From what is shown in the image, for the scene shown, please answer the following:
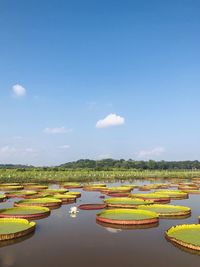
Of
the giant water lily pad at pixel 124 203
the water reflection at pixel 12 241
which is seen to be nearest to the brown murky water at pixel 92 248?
→ the water reflection at pixel 12 241

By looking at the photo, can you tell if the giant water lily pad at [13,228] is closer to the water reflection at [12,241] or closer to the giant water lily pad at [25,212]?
the water reflection at [12,241]

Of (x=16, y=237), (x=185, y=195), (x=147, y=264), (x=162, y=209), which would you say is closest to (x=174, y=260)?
(x=147, y=264)

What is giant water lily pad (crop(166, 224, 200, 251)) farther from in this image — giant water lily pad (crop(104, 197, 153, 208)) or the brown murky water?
giant water lily pad (crop(104, 197, 153, 208))

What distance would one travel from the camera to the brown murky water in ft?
24.0

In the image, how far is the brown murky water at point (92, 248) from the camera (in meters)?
7.33

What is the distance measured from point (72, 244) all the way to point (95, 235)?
1056 millimetres

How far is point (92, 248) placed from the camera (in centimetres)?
841

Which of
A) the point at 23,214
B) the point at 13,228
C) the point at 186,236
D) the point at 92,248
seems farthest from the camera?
the point at 23,214

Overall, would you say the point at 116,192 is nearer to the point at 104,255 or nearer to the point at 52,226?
the point at 52,226

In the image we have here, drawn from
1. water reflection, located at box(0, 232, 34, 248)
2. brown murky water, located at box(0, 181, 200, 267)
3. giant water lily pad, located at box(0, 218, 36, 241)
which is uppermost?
giant water lily pad, located at box(0, 218, 36, 241)

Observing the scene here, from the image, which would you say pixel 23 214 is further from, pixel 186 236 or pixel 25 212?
pixel 186 236

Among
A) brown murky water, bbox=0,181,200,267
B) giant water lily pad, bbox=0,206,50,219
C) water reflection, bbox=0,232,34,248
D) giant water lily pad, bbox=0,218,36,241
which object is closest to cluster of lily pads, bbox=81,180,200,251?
brown murky water, bbox=0,181,200,267

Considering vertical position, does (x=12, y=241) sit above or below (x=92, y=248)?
above

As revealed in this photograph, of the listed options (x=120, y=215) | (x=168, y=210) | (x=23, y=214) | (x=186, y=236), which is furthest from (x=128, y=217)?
(x=23, y=214)
